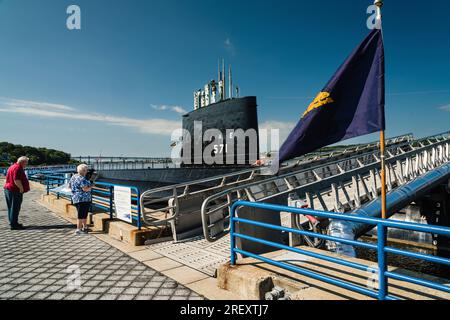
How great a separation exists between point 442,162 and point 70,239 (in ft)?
54.3

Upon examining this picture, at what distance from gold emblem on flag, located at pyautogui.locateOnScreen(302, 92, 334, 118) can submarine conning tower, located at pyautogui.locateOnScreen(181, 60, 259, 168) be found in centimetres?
950

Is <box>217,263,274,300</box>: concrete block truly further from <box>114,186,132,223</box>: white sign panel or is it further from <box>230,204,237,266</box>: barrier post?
<box>114,186,132,223</box>: white sign panel

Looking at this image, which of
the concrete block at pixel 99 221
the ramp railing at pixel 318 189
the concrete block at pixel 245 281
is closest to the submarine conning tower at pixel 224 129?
the ramp railing at pixel 318 189

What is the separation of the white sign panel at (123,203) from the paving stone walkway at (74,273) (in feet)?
2.97

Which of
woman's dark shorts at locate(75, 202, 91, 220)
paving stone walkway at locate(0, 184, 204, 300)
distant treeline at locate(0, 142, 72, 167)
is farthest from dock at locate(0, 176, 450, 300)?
distant treeline at locate(0, 142, 72, 167)

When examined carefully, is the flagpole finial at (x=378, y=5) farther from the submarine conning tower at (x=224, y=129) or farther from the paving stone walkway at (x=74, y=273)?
the submarine conning tower at (x=224, y=129)

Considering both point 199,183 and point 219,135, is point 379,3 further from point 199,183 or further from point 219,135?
point 219,135

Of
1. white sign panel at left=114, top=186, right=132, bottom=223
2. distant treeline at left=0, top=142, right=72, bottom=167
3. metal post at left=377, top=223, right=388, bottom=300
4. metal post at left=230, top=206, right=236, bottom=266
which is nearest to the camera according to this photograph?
metal post at left=377, top=223, right=388, bottom=300

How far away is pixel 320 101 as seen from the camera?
5.02m

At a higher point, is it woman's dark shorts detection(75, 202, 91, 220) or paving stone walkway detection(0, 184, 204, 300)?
woman's dark shorts detection(75, 202, 91, 220)

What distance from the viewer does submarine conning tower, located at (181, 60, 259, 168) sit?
14609 mm

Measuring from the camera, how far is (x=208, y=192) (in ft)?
28.6

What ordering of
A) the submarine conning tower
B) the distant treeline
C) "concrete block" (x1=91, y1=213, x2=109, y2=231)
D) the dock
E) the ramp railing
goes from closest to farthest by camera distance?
the dock
the ramp railing
"concrete block" (x1=91, y1=213, x2=109, y2=231)
the submarine conning tower
the distant treeline

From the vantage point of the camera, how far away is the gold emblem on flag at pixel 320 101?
196 inches
